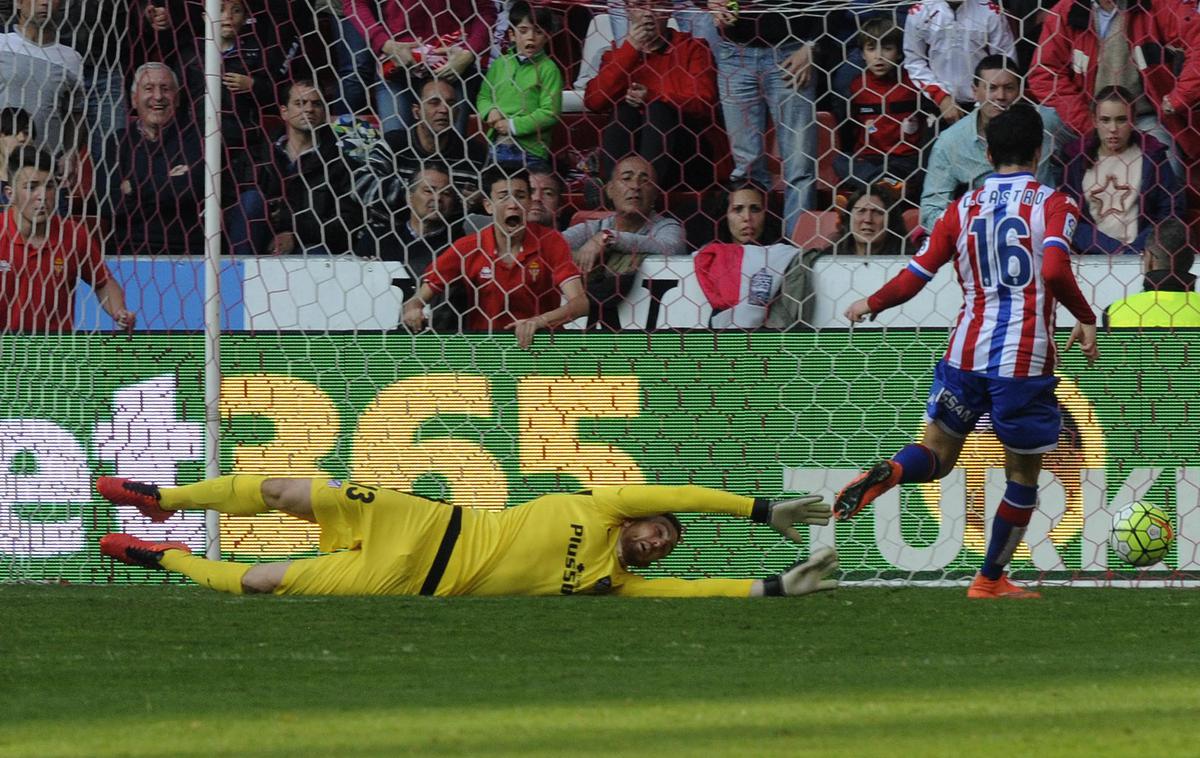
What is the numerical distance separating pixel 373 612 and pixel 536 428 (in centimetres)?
191

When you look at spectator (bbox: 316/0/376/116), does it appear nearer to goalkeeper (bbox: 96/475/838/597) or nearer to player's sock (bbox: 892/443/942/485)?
goalkeeper (bbox: 96/475/838/597)

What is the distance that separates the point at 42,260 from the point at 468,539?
2735mm

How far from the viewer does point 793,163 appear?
912 centimetres

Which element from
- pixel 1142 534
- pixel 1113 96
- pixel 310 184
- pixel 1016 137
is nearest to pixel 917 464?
pixel 1016 137

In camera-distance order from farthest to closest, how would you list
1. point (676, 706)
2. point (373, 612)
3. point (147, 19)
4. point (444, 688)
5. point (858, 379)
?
point (147, 19) → point (858, 379) → point (373, 612) → point (444, 688) → point (676, 706)

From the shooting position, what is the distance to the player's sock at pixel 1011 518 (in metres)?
7.04

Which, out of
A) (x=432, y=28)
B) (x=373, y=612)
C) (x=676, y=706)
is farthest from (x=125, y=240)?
(x=676, y=706)

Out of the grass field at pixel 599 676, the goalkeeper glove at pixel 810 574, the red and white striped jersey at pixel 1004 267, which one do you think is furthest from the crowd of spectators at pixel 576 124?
the grass field at pixel 599 676

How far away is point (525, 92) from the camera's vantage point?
954 cm

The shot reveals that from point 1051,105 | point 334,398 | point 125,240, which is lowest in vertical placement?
point 334,398

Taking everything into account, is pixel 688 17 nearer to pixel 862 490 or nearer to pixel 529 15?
pixel 529 15

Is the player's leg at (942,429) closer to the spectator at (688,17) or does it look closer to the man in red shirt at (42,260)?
the spectator at (688,17)

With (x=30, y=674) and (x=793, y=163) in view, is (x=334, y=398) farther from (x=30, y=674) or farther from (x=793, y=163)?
(x=30, y=674)

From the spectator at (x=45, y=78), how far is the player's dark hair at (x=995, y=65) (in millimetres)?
4206
